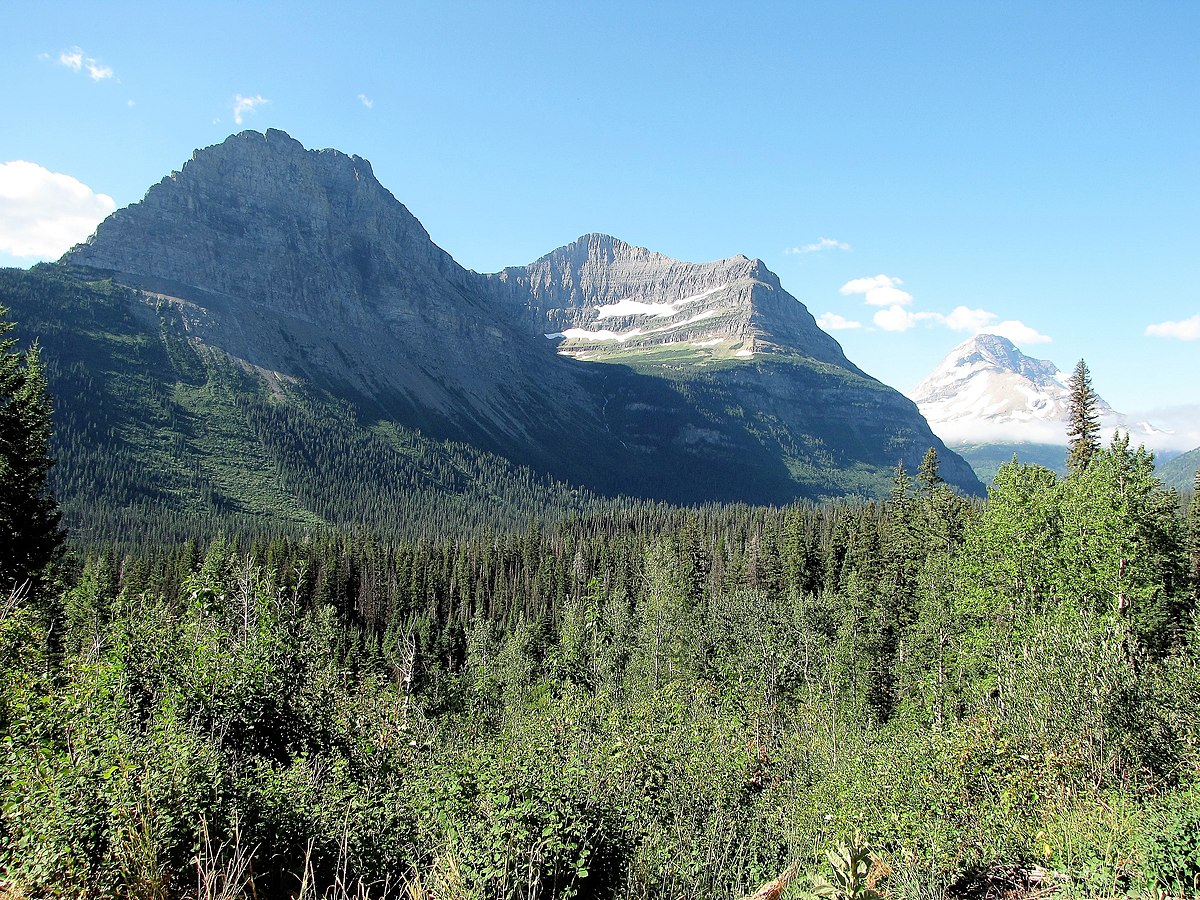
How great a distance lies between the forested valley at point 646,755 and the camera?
389 inches

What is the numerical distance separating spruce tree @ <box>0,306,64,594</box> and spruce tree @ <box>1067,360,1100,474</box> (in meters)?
63.3

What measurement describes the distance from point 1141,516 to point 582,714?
28190mm

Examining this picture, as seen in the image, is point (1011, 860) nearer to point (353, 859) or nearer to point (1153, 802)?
point (1153, 802)

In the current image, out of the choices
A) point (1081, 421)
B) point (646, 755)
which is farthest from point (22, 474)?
point (1081, 421)

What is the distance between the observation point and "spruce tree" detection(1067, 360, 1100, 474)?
Result: 48344 millimetres

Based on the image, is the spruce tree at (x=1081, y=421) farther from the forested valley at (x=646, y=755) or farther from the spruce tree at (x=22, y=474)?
the spruce tree at (x=22, y=474)

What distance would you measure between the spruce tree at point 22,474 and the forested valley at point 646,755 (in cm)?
13

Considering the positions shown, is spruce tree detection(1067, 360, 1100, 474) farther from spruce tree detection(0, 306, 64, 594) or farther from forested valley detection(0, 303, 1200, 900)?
spruce tree detection(0, 306, 64, 594)

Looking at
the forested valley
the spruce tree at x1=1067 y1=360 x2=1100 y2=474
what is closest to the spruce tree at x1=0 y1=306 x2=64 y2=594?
the forested valley

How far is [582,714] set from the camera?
27.0m

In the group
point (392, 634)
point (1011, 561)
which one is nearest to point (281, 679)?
point (1011, 561)

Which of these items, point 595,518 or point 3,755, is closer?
point 3,755

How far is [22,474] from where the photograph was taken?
87.5ft

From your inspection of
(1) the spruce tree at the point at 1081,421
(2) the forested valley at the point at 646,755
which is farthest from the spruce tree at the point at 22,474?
(1) the spruce tree at the point at 1081,421
